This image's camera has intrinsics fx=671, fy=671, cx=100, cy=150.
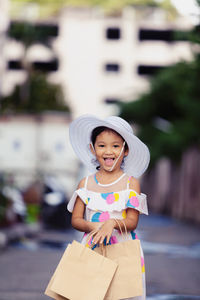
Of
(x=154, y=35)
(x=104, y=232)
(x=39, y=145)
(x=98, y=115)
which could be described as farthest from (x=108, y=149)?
(x=154, y=35)

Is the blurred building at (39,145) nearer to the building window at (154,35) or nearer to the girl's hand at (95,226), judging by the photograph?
the girl's hand at (95,226)

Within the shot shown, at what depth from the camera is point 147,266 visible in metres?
9.41

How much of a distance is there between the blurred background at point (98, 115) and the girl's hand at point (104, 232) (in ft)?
9.30

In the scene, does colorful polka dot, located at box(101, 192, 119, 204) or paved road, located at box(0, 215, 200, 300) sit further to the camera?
paved road, located at box(0, 215, 200, 300)

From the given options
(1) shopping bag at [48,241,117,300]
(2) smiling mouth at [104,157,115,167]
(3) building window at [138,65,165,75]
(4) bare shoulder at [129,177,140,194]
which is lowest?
(1) shopping bag at [48,241,117,300]

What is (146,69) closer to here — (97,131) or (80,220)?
(97,131)

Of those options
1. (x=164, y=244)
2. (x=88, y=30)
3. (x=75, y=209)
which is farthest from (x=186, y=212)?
(x=88, y=30)

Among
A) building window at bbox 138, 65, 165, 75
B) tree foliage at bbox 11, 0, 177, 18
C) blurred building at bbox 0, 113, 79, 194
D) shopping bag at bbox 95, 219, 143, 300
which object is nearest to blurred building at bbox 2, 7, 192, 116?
→ building window at bbox 138, 65, 165, 75

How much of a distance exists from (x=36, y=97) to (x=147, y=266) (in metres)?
46.0

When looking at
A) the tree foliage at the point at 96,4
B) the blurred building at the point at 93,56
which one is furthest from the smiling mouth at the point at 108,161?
the tree foliage at the point at 96,4

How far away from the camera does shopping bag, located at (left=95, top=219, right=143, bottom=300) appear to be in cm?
379

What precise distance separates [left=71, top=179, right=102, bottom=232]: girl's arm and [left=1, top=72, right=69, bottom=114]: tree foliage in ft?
161

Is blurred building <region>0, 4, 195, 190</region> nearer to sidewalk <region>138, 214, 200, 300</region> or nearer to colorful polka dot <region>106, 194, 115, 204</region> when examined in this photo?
sidewalk <region>138, 214, 200, 300</region>

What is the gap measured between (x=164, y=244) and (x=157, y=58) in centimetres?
5067
